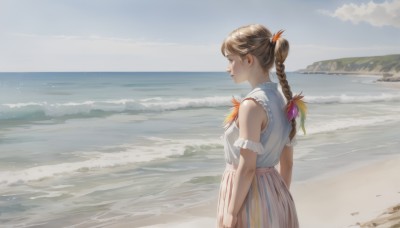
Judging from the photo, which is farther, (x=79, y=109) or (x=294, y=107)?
(x=79, y=109)

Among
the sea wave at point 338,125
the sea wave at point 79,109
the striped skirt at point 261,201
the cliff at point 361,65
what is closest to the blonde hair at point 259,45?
the striped skirt at point 261,201

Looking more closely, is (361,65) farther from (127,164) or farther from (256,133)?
(256,133)

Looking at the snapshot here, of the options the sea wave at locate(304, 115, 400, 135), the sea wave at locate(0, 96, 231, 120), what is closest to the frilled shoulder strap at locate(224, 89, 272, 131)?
the sea wave at locate(304, 115, 400, 135)

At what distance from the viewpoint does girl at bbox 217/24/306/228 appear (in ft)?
6.59

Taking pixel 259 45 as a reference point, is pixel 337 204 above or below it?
A: below

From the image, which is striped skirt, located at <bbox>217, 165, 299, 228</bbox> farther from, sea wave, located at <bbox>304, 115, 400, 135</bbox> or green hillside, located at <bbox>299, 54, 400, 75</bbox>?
green hillside, located at <bbox>299, 54, 400, 75</bbox>

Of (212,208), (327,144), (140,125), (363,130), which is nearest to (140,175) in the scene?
(212,208)

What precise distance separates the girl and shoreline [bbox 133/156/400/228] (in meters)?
3.07

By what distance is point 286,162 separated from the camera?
233cm

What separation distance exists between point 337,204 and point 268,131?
15.5 ft

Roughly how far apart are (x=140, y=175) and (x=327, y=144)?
5.58 meters

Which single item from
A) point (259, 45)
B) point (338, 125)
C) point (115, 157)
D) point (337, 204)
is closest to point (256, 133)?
point (259, 45)

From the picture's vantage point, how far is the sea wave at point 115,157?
8.95 m

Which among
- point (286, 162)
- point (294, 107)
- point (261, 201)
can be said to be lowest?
point (261, 201)
